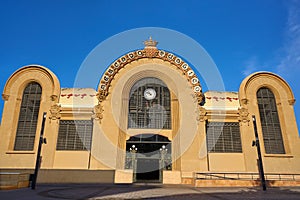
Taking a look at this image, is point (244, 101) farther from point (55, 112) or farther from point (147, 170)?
point (55, 112)

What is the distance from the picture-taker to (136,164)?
956 inches

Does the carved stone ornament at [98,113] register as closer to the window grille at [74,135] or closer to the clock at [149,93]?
the window grille at [74,135]

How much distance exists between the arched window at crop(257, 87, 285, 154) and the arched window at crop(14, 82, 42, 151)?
Result: 2686cm

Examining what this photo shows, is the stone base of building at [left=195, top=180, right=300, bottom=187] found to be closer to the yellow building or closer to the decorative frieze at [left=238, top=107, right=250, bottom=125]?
the yellow building

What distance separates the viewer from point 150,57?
89.9 feet

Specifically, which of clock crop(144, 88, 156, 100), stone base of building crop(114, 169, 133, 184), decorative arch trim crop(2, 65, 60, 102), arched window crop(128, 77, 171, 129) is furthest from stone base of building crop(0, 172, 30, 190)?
clock crop(144, 88, 156, 100)

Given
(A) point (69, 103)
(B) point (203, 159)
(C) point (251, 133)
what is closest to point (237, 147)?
(C) point (251, 133)

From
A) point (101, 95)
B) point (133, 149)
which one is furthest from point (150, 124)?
point (101, 95)

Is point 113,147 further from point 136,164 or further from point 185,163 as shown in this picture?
point 185,163

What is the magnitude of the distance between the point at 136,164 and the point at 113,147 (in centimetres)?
341

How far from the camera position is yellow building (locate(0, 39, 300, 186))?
23.2 meters

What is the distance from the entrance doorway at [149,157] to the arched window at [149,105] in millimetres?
1482

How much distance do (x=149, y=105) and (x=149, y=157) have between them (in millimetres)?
6075

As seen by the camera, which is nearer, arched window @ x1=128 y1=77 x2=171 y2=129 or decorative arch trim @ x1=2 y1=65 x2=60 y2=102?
arched window @ x1=128 y1=77 x2=171 y2=129
